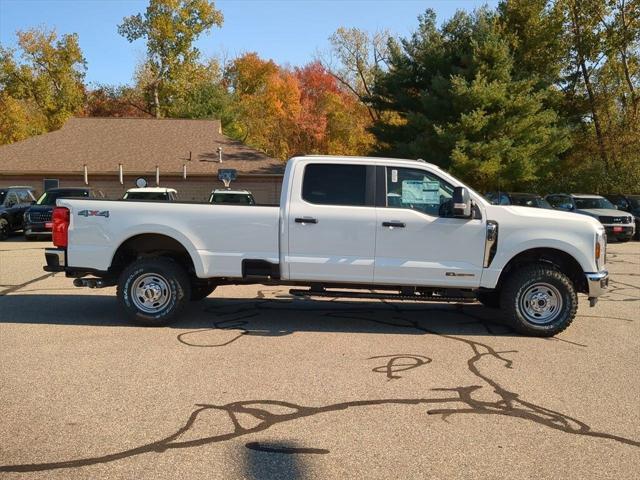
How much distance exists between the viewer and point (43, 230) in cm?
1791

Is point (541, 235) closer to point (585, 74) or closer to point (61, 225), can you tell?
point (61, 225)

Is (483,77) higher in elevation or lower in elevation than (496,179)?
higher

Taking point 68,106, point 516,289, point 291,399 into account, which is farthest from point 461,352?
point 68,106

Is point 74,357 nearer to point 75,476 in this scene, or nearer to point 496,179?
point 75,476

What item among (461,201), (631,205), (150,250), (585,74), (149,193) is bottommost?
(150,250)

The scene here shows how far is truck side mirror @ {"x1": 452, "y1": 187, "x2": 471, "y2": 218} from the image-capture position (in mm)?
6445

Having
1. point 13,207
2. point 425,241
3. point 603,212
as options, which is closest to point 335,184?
point 425,241

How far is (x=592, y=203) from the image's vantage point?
2153cm

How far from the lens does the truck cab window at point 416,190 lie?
6852 millimetres

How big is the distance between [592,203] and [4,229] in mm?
21055

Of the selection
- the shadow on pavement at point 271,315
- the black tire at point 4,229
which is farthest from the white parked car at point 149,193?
the shadow on pavement at point 271,315

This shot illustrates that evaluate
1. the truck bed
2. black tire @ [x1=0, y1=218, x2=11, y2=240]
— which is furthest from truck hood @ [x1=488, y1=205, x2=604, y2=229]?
black tire @ [x1=0, y1=218, x2=11, y2=240]

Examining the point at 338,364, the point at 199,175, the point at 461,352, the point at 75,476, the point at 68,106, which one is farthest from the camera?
the point at 68,106

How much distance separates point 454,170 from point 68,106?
40.3 metres
